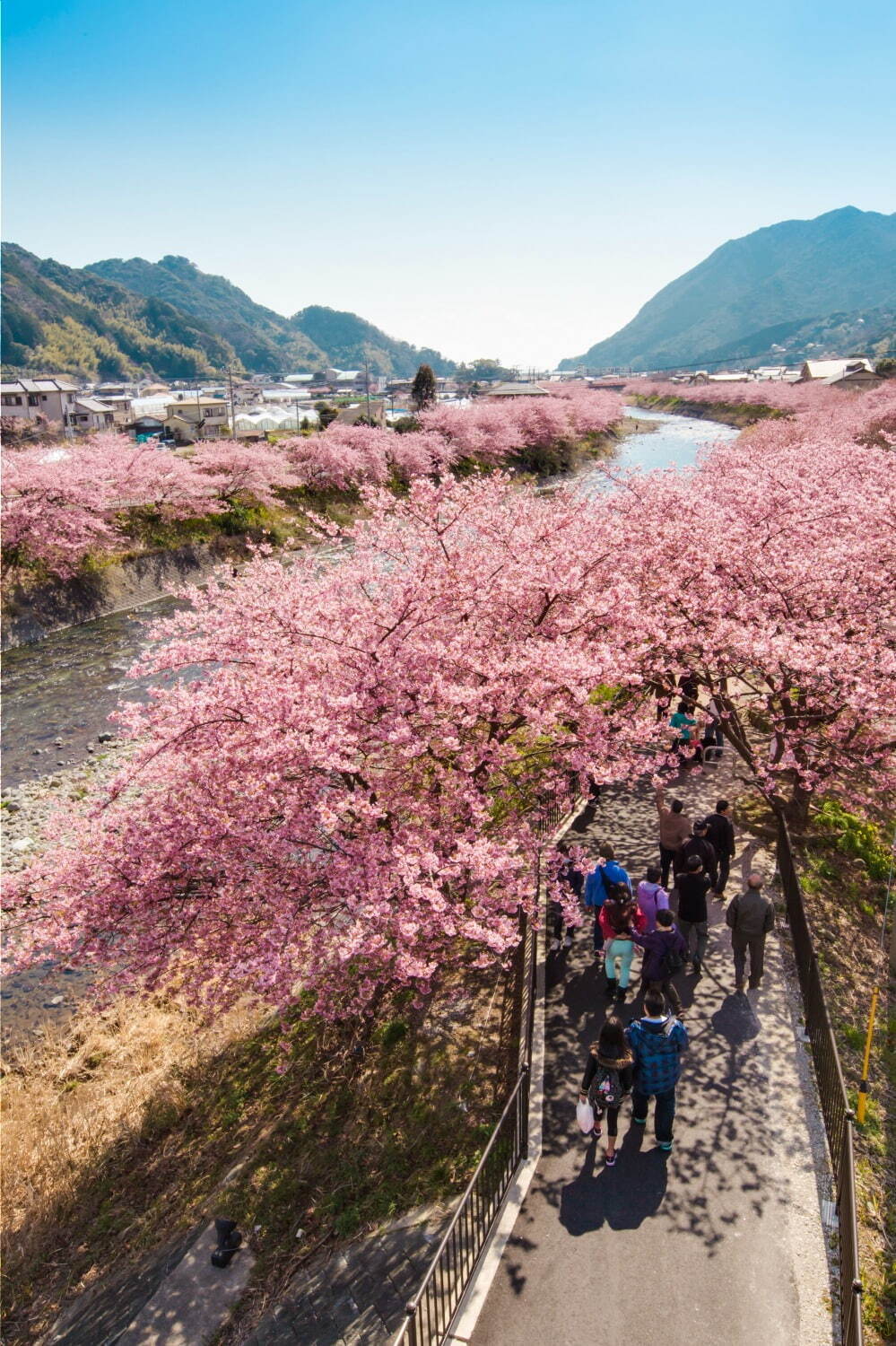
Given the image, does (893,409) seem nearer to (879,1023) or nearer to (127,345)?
(879,1023)

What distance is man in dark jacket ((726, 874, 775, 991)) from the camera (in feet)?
27.5

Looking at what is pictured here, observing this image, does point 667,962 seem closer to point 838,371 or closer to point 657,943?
point 657,943

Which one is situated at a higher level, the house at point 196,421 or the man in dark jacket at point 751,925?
the house at point 196,421

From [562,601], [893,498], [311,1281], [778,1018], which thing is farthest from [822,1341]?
[893,498]

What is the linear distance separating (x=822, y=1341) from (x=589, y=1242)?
1.72 meters

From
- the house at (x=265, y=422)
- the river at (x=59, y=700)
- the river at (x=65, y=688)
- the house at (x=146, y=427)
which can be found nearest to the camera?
the river at (x=59, y=700)

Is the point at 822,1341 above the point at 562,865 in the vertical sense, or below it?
below

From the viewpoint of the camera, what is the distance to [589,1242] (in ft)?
19.6

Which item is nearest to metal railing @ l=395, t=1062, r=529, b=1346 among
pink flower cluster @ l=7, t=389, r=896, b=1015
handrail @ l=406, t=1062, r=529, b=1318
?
handrail @ l=406, t=1062, r=529, b=1318

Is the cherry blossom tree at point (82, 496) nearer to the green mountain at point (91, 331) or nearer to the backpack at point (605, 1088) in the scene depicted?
the backpack at point (605, 1088)

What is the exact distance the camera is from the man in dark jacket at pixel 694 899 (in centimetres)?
893

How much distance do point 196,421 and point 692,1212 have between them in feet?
236

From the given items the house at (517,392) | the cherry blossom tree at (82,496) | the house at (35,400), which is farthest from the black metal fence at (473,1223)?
the house at (517,392)

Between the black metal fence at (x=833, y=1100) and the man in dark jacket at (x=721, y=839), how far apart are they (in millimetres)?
845
